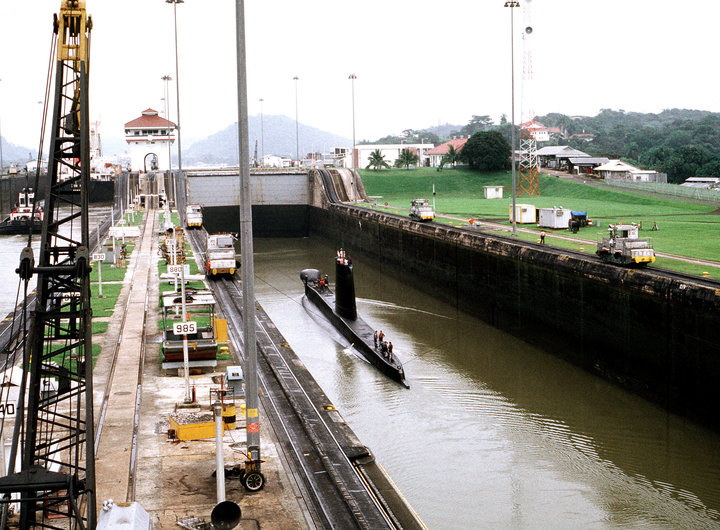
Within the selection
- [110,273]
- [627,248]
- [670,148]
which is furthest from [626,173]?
[627,248]

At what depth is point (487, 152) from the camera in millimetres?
105562

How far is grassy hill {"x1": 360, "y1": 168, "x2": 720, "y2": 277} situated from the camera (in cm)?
4356

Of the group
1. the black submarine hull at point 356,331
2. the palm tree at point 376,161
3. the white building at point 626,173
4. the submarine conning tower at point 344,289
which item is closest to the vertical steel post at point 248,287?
the black submarine hull at point 356,331

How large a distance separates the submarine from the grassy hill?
1276 cm

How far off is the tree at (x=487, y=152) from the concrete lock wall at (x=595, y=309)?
5223 centimetres

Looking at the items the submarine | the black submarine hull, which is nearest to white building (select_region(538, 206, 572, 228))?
the submarine

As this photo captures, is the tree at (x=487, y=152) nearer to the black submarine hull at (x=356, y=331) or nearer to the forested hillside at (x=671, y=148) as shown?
the forested hillside at (x=671, y=148)

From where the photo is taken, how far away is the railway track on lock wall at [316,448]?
55.8 ft

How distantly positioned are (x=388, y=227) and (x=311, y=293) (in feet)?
61.5

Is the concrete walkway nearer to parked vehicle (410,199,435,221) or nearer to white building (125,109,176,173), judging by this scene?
parked vehicle (410,199,435,221)

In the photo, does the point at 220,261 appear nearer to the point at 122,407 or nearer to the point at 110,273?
the point at 110,273

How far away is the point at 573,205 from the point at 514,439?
5328cm

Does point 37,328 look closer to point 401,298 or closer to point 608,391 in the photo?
point 608,391

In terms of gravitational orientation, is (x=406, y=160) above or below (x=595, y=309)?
above
